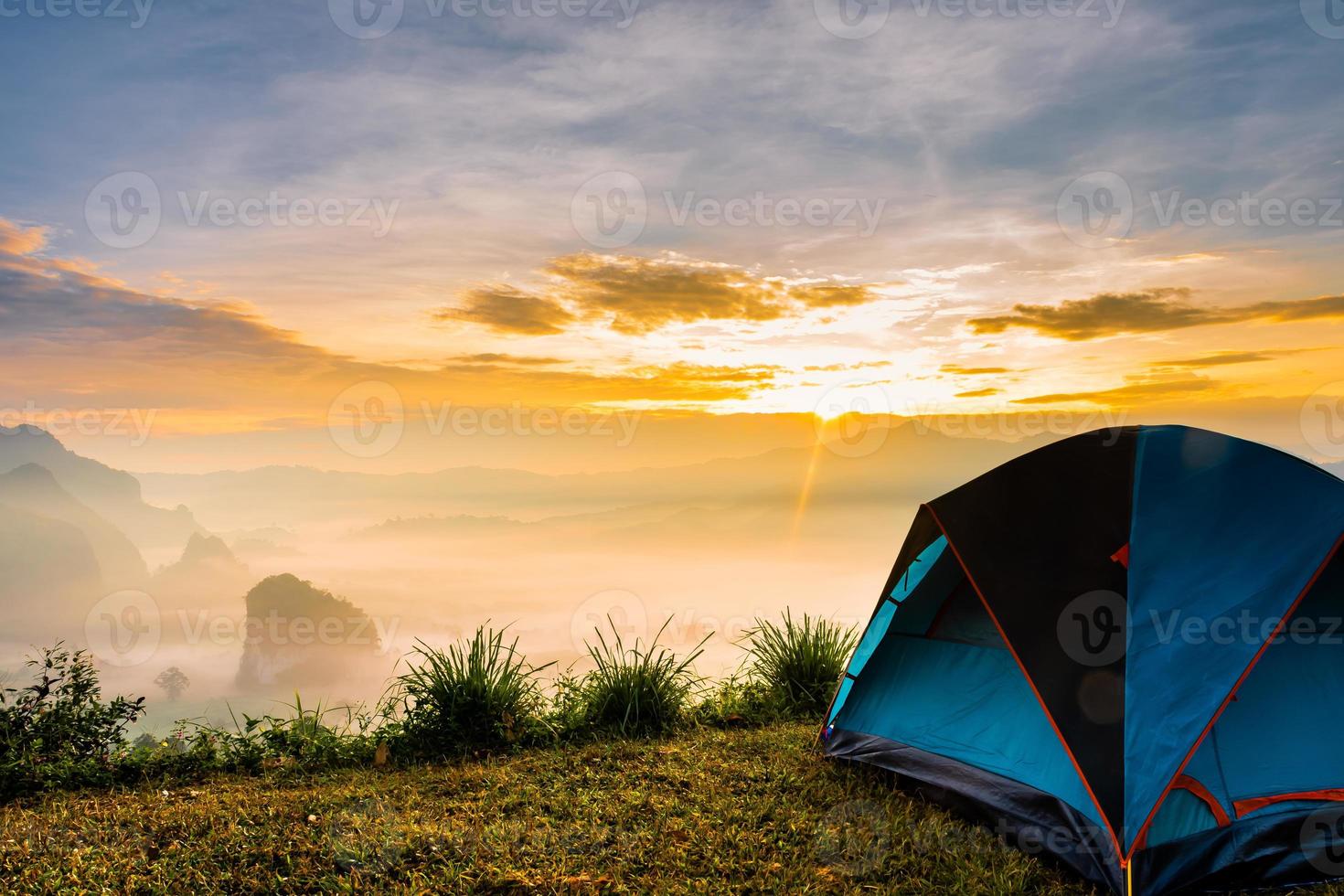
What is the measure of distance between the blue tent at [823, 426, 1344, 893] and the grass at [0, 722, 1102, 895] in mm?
376

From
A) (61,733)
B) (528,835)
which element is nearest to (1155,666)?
(528,835)

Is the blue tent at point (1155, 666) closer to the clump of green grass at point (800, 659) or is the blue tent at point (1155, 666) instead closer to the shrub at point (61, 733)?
the clump of green grass at point (800, 659)

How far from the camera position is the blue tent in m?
4.11

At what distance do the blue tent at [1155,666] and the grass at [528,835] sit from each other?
0.38 metres

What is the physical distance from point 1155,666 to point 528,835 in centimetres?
328

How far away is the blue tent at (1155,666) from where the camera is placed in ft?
13.5

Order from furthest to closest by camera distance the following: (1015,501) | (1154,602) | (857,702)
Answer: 1. (857,702)
2. (1015,501)
3. (1154,602)

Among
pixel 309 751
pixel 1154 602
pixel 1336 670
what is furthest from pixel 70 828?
pixel 1336 670

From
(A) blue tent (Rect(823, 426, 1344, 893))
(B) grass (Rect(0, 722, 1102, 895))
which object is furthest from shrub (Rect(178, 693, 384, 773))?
(A) blue tent (Rect(823, 426, 1344, 893))

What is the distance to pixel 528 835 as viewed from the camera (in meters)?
4.62

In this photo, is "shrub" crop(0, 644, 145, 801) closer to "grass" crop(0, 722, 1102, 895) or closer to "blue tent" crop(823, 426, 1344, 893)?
"grass" crop(0, 722, 1102, 895)

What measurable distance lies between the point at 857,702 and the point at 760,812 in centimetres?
122

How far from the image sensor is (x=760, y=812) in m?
4.89

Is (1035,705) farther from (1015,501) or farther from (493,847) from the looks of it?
(493,847)
